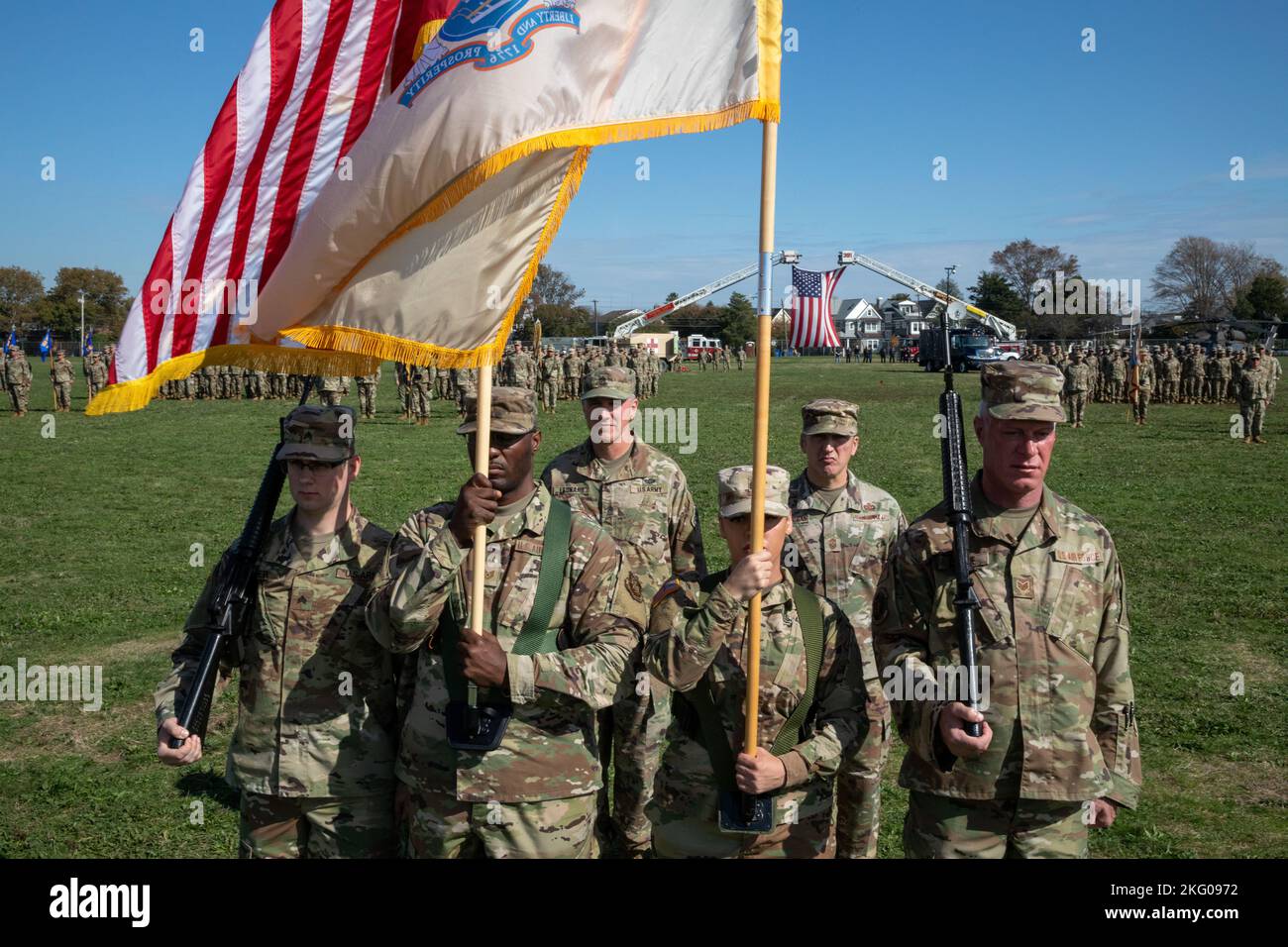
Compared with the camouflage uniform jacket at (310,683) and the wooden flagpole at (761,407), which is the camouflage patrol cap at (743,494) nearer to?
the wooden flagpole at (761,407)

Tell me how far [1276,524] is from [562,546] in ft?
45.1

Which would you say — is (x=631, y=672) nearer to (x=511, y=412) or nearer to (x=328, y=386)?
(x=511, y=412)

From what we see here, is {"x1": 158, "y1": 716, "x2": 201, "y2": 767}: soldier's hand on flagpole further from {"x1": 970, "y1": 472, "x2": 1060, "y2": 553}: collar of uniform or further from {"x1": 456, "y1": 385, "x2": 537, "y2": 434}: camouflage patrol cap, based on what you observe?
{"x1": 970, "y1": 472, "x2": 1060, "y2": 553}: collar of uniform

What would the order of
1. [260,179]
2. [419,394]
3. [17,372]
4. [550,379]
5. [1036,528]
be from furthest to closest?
[550,379] → [17,372] → [419,394] → [260,179] → [1036,528]

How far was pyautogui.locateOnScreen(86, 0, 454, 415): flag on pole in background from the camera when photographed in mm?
4391

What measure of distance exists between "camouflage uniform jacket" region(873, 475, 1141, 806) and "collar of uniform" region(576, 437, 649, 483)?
9.15ft

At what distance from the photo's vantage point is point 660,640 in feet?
12.1

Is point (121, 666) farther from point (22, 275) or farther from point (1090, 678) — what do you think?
point (22, 275)

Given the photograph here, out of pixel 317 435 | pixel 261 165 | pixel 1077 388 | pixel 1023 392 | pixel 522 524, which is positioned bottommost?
pixel 522 524

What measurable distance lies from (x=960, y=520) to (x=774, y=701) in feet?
3.15

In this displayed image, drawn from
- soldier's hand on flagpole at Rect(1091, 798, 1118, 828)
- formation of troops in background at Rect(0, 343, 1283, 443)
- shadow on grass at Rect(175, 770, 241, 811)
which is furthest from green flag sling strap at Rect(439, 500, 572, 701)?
formation of troops in background at Rect(0, 343, 1283, 443)

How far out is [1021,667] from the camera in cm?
371

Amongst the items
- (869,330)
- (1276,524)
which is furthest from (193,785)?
(869,330)

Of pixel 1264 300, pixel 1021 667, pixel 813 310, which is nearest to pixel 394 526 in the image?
pixel 1021 667
